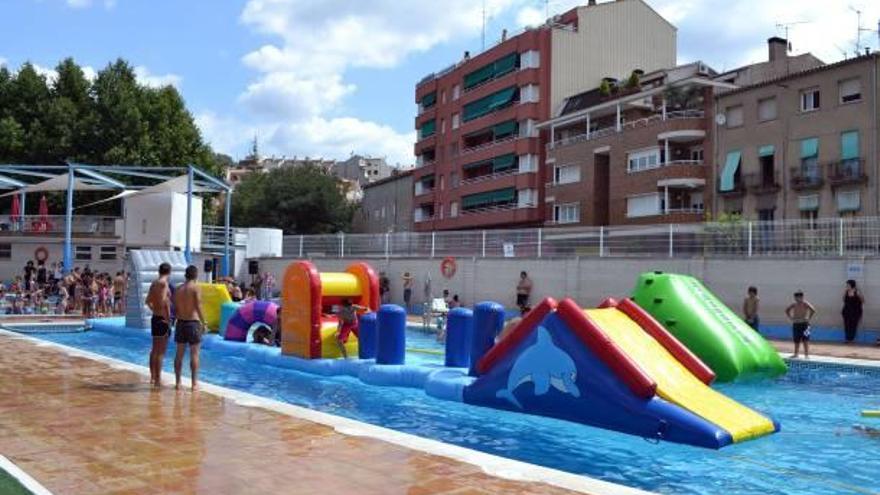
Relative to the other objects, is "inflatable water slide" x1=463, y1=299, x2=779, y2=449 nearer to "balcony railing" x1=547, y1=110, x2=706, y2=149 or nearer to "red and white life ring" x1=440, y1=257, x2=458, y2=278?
"red and white life ring" x1=440, y1=257, x2=458, y2=278

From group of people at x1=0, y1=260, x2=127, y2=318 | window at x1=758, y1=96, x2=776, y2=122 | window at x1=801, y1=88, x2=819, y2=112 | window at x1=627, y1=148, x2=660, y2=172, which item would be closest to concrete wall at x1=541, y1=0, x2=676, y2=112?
window at x1=627, y1=148, x2=660, y2=172

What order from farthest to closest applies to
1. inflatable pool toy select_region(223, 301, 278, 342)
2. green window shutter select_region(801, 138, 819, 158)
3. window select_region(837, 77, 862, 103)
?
green window shutter select_region(801, 138, 819, 158)
window select_region(837, 77, 862, 103)
inflatable pool toy select_region(223, 301, 278, 342)

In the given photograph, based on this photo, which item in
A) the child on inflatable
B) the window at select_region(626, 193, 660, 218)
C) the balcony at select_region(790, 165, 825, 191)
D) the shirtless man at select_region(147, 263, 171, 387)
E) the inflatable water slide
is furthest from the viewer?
the window at select_region(626, 193, 660, 218)

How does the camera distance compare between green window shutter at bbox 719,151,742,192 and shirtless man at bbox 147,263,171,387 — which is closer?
shirtless man at bbox 147,263,171,387

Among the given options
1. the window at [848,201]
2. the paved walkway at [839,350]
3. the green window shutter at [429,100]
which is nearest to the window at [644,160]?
the window at [848,201]

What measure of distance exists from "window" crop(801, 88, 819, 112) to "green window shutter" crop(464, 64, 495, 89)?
2526 centimetres

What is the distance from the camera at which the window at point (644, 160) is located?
45094 millimetres

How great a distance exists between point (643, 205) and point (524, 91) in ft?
45.9

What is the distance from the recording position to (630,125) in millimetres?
47062

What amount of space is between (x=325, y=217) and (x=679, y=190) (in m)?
34.5

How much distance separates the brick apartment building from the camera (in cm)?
4372

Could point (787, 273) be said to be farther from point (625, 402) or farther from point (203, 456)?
point (203, 456)

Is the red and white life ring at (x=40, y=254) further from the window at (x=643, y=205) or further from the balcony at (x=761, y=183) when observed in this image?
the balcony at (x=761, y=183)

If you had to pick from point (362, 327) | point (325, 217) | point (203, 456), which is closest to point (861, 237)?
point (362, 327)
